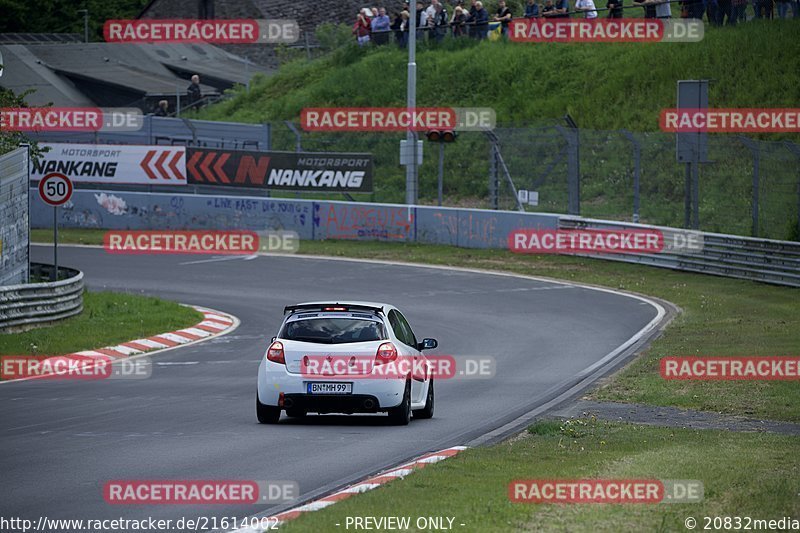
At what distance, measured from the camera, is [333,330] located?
14258 millimetres

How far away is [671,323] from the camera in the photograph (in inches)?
944

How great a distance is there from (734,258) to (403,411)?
18648 mm

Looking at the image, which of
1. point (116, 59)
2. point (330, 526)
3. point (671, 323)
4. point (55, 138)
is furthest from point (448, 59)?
point (330, 526)

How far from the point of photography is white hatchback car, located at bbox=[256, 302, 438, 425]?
13961mm

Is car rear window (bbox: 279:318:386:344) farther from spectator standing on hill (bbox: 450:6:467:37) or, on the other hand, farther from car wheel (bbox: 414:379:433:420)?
spectator standing on hill (bbox: 450:6:467:37)

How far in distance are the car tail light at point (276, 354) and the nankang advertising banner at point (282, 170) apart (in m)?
26.5

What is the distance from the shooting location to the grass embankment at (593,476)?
848cm

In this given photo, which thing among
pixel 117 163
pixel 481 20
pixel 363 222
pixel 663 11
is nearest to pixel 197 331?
pixel 363 222

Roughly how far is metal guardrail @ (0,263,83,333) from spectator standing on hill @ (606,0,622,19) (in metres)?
24.2

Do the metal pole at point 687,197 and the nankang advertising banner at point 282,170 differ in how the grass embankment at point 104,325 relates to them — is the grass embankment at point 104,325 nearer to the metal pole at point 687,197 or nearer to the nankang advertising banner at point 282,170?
the metal pole at point 687,197

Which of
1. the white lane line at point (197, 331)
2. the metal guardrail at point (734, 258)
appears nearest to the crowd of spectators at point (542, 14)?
the metal guardrail at point (734, 258)

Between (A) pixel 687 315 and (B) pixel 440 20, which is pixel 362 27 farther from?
(A) pixel 687 315

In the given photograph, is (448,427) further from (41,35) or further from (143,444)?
(41,35)

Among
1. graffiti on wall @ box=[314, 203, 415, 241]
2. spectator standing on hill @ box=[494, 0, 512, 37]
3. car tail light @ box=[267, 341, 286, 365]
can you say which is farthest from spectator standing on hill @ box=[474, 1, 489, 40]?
car tail light @ box=[267, 341, 286, 365]
